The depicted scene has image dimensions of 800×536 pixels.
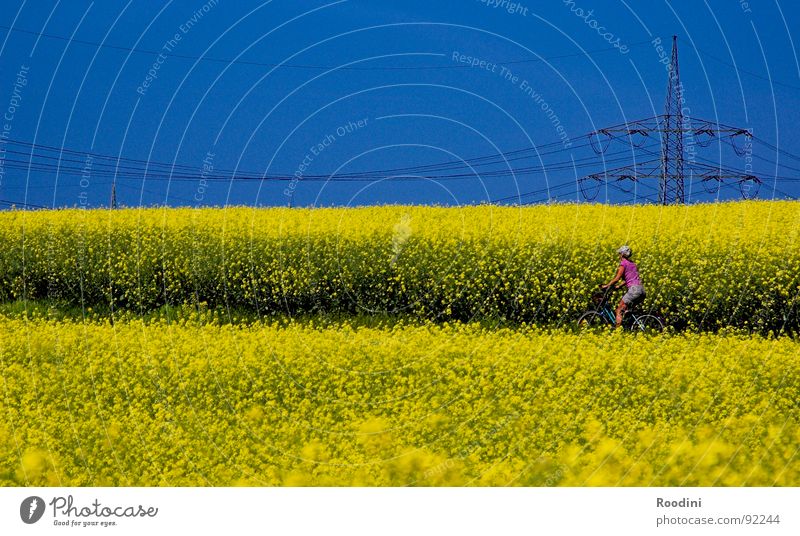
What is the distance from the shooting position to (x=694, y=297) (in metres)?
15.9

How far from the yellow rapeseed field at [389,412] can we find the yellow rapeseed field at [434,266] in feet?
18.1

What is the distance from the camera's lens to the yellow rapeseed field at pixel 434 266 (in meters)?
15.8

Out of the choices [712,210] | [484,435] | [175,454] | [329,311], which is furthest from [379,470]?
[712,210]

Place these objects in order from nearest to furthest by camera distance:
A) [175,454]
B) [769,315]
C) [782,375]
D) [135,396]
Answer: [175,454]
[135,396]
[782,375]
[769,315]

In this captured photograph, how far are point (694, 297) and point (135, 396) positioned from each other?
11.2 m

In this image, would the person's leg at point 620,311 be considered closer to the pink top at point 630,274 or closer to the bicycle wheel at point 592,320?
the pink top at point 630,274

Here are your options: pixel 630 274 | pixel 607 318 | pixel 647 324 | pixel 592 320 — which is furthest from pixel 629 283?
pixel 647 324

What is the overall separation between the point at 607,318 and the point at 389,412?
25.4ft

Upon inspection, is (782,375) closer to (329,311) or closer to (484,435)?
(484,435)

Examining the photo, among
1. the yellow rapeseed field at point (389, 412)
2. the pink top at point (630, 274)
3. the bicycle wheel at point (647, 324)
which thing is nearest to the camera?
the yellow rapeseed field at point (389, 412)

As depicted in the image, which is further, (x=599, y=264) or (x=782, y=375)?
(x=599, y=264)

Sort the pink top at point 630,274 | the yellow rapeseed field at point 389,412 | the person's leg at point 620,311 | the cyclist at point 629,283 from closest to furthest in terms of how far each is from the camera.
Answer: the yellow rapeseed field at point 389,412 < the cyclist at point 629,283 < the pink top at point 630,274 < the person's leg at point 620,311

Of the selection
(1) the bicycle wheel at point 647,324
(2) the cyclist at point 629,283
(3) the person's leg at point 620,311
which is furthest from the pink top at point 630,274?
(1) the bicycle wheel at point 647,324

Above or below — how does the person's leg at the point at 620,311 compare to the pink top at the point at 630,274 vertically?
below
